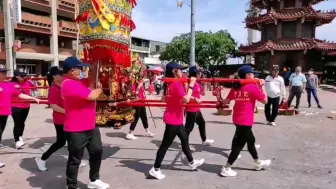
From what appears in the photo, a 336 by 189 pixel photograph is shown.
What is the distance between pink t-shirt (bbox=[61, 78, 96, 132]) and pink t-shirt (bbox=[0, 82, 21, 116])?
2155 mm

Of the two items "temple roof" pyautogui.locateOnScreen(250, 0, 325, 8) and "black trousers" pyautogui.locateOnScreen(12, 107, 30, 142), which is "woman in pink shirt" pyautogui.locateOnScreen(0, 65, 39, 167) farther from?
"temple roof" pyautogui.locateOnScreen(250, 0, 325, 8)

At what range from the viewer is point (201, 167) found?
5.48 meters

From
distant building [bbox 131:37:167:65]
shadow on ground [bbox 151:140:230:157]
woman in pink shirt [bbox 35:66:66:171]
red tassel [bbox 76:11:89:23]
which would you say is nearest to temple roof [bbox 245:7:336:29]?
shadow on ground [bbox 151:140:230:157]

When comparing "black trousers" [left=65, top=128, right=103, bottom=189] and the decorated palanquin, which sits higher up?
the decorated palanquin

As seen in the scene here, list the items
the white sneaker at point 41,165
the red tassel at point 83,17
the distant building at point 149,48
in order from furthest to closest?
1. the distant building at point 149,48
2. the red tassel at point 83,17
3. the white sneaker at point 41,165

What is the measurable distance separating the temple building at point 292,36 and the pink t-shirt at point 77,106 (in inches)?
1062

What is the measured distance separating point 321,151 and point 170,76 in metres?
3.73

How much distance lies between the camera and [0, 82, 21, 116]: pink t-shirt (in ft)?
18.3

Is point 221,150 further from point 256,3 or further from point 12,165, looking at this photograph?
Result: point 256,3

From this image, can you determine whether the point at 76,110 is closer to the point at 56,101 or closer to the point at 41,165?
the point at 56,101

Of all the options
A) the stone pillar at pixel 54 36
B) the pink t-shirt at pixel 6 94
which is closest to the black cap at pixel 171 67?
the pink t-shirt at pixel 6 94

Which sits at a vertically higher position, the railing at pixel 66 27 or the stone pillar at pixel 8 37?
the railing at pixel 66 27

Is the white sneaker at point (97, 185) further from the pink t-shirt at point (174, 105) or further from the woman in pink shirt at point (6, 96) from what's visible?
the woman in pink shirt at point (6, 96)

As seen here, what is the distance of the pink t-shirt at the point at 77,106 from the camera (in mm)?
3883
